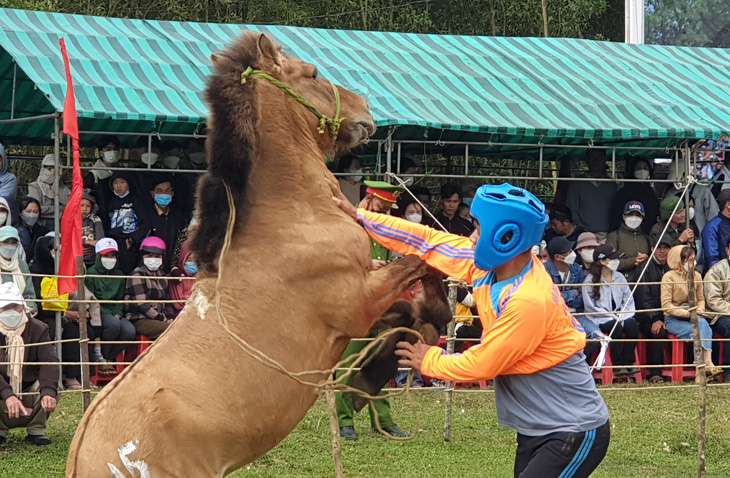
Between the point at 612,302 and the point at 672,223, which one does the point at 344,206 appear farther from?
the point at 672,223

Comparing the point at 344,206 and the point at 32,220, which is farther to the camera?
the point at 32,220

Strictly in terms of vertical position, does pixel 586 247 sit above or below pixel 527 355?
above

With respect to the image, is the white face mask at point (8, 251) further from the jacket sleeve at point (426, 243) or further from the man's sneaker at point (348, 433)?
the jacket sleeve at point (426, 243)

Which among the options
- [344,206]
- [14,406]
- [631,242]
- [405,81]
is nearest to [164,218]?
[405,81]

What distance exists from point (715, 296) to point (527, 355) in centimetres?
832

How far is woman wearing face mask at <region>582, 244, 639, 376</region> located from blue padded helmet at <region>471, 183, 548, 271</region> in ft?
25.0

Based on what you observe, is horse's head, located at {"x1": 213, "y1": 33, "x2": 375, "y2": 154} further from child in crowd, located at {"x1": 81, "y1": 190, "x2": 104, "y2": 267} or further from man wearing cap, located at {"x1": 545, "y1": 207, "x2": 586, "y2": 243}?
man wearing cap, located at {"x1": 545, "y1": 207, "x2": 586, "y2": 243}

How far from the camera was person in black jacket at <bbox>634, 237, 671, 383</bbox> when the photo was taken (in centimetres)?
1162

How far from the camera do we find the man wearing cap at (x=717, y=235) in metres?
12.2

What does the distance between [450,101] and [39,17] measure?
507cm

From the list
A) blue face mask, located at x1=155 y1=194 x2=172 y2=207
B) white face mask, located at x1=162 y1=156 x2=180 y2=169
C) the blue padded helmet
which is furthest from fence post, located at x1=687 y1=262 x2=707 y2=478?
white face mask, located at x1=162 y1=156 x2=180 y2=169

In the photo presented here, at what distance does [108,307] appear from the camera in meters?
10.2

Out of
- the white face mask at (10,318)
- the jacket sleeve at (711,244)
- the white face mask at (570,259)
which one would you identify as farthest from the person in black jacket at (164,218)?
the jacket sleeve at (711,244)

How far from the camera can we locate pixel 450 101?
11.6 m
